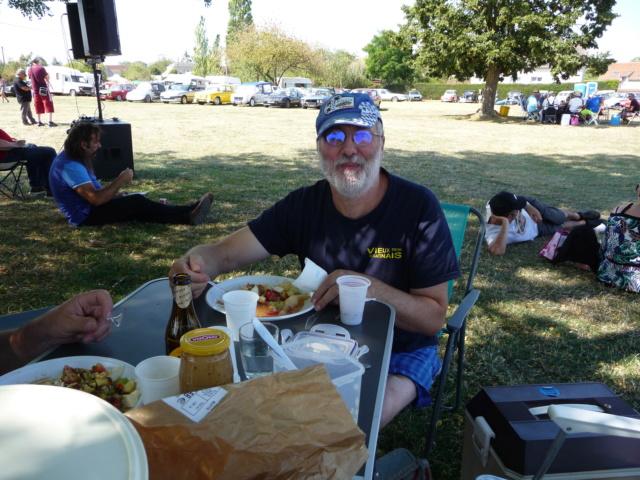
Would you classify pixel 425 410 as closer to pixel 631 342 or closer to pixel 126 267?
pixel 631 342

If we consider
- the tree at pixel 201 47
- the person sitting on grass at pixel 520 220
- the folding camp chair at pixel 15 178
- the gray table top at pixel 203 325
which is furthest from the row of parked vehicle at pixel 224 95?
the tree at pixel 201 47

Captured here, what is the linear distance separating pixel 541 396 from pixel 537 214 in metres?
4.10

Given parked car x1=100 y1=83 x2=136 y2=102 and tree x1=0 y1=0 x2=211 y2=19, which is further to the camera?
parked car x1=100 y1=83 x2=136 y2=102

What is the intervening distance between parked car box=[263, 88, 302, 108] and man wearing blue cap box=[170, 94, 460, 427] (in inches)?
1101

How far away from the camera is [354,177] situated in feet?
6.58

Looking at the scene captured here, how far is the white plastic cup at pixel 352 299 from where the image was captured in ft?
5.14

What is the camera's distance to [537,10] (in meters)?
19.8

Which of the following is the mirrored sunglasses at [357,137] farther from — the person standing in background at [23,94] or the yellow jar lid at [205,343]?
the person standing in background at [23,94]

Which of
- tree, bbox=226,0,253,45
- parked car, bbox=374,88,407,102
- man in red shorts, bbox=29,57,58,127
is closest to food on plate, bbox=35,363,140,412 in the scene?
man in red shorts, bbox=29,57,58,127

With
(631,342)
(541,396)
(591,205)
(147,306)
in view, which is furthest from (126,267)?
(591,205)

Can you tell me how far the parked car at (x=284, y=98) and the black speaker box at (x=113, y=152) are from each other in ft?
71.5

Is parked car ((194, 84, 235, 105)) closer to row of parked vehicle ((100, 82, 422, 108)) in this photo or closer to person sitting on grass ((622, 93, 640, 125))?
row of parked vehicle ((100, 82, 422, 108))

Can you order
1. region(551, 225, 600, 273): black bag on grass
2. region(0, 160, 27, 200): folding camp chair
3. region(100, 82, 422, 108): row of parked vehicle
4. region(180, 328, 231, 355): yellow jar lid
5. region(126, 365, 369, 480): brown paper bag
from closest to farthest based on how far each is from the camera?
1. region(126, 365, 369, 480): brown paper bag
2. region(180, 328, 231, 355): yellow jar lid
3. region(551, 225, 600, 273): black bag on grass
4. region(0, 160, 27, 200): folding camp chair
5. region(100, 82, 422, 108): row of parked vehicle

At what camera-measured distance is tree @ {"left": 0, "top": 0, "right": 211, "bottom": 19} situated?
23.6ft
